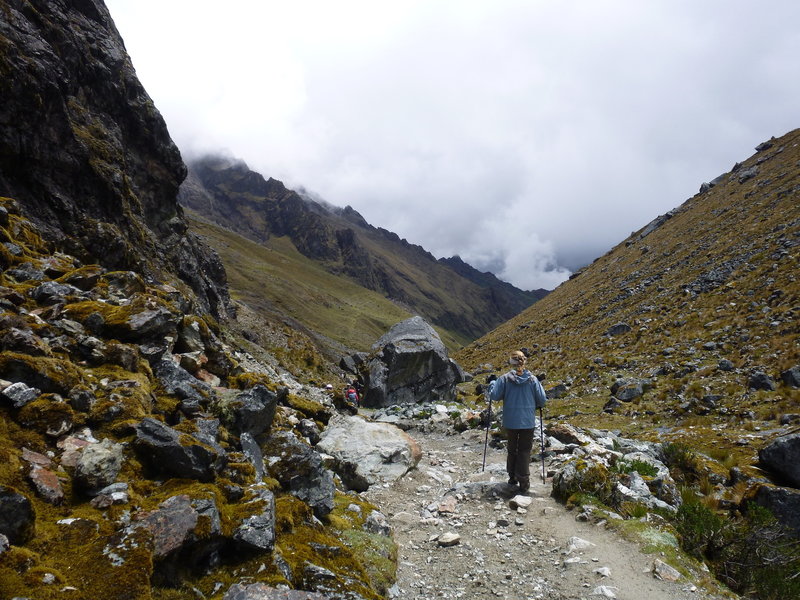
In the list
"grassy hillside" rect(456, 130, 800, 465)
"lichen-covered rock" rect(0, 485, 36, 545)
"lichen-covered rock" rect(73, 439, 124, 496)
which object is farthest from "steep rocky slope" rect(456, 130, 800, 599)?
"lichen-covered rock" rect(0, 485, 36, 545)

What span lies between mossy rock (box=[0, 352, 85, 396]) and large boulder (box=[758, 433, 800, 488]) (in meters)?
18.4

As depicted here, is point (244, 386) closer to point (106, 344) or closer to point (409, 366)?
point (106, 344)

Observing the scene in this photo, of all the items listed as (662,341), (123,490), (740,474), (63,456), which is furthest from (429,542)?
(662,341)

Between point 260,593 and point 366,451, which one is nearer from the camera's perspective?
point 260,593

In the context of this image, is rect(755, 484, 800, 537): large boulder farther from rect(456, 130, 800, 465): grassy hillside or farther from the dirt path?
the dirt path

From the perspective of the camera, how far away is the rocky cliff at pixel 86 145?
1900 cm

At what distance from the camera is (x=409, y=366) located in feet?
119

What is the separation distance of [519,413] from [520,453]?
1135 millimetres

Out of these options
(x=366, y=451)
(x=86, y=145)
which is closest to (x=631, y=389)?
(x=366, y=451)

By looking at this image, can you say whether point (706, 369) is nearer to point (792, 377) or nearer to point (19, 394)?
point (792, 377)

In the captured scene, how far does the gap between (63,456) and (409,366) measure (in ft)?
103

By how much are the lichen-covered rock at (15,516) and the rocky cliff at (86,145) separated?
1802 centimetres

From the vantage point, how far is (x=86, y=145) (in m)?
24.9

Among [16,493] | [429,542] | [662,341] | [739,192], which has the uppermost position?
[739,192]
